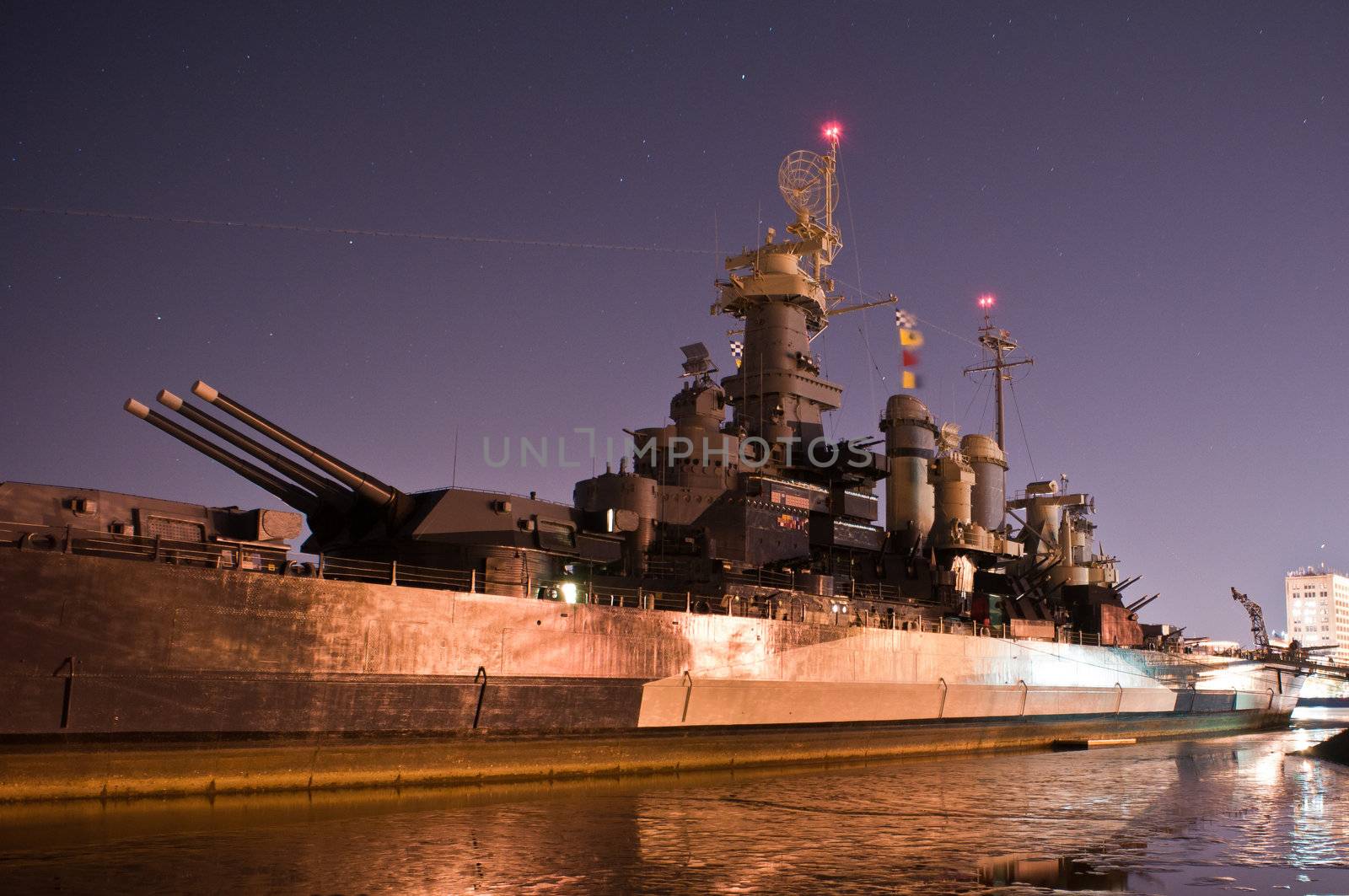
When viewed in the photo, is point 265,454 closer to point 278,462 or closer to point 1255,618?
point 278,462

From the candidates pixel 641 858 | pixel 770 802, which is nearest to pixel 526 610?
pixel 770 802

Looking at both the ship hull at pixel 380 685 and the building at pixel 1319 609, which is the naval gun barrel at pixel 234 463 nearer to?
the ship hull at pixel 380 685

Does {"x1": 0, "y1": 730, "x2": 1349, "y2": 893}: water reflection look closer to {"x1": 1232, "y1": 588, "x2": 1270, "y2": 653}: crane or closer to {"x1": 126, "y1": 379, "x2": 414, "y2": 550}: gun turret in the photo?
{"x1": 126, "y1": 379, "x2": 414, "y2": 550}: gun turret

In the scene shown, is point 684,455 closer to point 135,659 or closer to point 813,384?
point 813,384

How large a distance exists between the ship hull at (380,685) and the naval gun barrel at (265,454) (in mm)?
3760

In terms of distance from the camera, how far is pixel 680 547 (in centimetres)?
2694

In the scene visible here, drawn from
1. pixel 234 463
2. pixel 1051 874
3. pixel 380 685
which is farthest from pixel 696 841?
pixel 234 463

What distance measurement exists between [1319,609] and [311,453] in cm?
17734

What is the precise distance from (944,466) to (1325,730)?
30.2 meters

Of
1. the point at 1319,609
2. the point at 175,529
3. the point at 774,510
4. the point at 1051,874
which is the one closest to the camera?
the point at 1051,874

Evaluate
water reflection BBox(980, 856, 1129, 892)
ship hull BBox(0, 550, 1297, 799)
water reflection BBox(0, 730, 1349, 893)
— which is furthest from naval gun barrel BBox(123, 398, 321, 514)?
water reflection BBox(980, 856, 1129, 892)

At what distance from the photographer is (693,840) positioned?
13.4m

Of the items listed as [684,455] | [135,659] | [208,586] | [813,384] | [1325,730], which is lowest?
[1325,730]

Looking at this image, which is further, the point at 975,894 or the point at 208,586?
the point at 208,586
